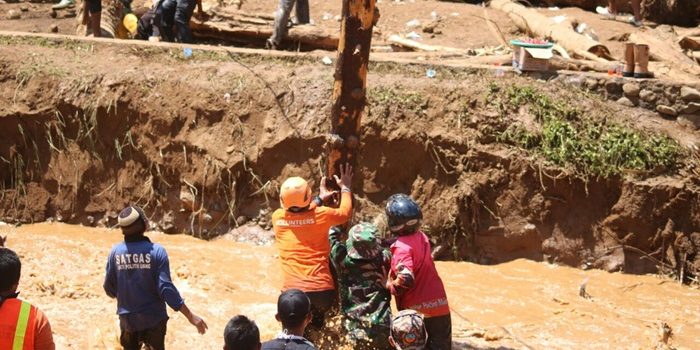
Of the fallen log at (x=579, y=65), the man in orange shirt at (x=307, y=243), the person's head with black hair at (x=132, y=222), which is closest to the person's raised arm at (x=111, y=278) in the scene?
the person's head with black hair at (x=132, y=222)

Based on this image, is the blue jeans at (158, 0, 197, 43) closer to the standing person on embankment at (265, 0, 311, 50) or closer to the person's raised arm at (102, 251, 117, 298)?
the standing person on embankment at (265, 0, 311, 50)

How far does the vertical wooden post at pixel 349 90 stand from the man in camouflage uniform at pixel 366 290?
0.91 m

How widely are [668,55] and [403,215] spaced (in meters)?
7.86

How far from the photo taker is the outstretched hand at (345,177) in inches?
265

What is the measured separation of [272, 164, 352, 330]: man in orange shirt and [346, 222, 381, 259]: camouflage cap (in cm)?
30

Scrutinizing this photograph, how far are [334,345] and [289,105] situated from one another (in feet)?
13.9

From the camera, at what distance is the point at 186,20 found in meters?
12.3

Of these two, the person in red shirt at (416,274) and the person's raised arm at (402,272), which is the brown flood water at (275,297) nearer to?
the person in red shirt at (416,274)

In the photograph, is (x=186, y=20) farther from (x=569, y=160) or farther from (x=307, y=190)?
(x=307, y=190)

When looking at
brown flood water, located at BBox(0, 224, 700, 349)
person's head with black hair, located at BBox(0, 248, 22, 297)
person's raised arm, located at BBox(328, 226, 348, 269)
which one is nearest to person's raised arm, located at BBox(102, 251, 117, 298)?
person's head with black hair, located at BBox(0, 248, 22, 297)

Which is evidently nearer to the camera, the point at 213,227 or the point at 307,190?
the point at 307,190

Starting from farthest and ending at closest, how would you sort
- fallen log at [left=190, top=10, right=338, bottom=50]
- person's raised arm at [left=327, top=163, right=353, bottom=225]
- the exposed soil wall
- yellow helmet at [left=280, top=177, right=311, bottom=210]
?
the exposed soil wall, fallen log at [left=190, top=10, right=338, bottom=50], person's raised arm at [left=327, top=163, right=353, bottom=225], yellow helmet at [left=280, top=177, right=311, bottom=210]

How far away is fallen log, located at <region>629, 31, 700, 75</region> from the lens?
1189 cm

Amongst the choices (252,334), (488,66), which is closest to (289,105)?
(488,66)
